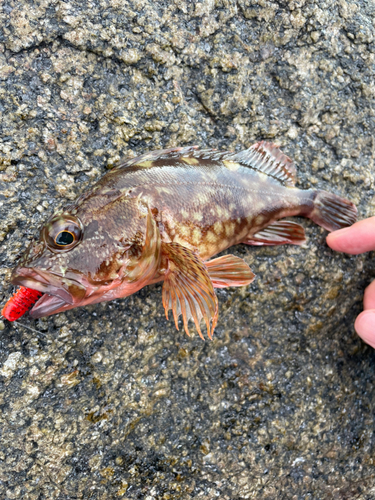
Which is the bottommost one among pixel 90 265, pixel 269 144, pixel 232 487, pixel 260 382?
pixel 232 487

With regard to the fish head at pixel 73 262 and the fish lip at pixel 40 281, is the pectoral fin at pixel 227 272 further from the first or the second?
the fish lip at pixel 40 281

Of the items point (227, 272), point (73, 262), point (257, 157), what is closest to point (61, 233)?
point (73, 262)

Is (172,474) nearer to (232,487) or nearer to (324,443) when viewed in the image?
(232,487)

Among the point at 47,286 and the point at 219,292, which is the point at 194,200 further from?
the point at 47,286

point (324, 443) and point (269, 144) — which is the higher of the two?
point (269, 144)

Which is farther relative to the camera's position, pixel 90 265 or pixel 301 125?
pixel 301 125

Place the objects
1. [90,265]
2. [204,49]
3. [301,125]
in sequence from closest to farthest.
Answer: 1. [90,265]
2. [204,49]
3. [301,125]

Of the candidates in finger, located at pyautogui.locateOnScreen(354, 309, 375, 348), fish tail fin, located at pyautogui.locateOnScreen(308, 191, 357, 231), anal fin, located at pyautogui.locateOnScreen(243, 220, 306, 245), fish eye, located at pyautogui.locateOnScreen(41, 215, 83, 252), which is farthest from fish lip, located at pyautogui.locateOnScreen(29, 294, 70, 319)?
finger, located at pyautogui.locateOnScreen(354, 309, 375, 348)

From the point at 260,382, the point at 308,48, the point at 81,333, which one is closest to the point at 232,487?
the point at 260,382
